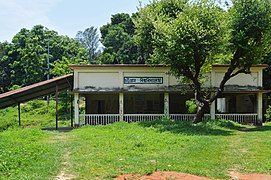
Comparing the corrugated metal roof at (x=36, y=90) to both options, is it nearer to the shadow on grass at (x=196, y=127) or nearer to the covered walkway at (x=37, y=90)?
the covered walkway at (x=37, y=90)

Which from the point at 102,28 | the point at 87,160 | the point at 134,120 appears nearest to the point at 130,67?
the point at 134,120

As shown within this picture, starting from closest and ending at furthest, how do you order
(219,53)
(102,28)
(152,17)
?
(219,53) < (152,17) < (102,28)

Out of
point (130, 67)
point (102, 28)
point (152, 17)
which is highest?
point (102, 28)

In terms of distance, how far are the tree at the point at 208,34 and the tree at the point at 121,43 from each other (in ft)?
53.9

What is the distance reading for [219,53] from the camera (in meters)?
16.5

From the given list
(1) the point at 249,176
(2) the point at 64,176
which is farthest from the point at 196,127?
(2) the point at 64,176

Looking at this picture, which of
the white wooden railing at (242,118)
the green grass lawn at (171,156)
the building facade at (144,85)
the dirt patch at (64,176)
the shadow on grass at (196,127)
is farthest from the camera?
the white wooden railing at (242,118)

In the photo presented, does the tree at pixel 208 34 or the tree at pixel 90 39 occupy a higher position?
the tree at pixel 90 39

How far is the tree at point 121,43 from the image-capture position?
1441 inches

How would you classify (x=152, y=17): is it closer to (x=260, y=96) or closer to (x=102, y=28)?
(x=260, y=96)

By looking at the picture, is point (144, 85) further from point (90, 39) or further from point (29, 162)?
point (90, 39)

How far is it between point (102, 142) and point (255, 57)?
10044 millimetres

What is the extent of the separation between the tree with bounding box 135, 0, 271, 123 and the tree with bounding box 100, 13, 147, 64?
1642cm

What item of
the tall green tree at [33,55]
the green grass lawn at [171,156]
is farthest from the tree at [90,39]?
the green grass lawn at [171,156]
